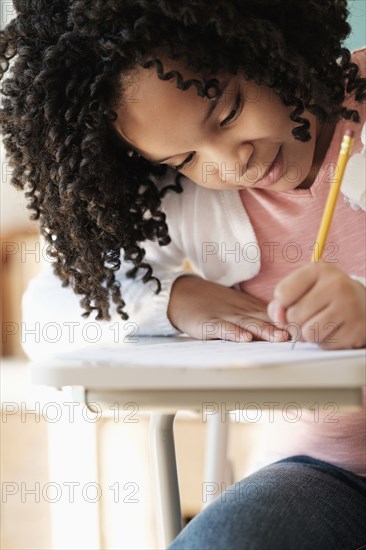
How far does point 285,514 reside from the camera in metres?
0.66

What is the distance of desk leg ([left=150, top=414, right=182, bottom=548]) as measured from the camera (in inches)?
28.9

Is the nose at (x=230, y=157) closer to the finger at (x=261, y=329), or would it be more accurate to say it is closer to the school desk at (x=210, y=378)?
the finger at (x=261, y=329)

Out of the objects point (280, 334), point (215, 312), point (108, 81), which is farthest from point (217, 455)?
point (108, 81)

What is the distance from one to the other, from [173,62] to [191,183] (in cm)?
Result: 24

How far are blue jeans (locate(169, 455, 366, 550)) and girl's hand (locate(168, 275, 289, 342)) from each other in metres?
0.14

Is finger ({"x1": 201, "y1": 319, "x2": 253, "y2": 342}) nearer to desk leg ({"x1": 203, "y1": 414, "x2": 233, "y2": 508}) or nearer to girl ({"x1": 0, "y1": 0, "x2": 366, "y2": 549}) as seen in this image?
girl ({"x1": 0, "y1": 0, "x2": 366, "y2": 549})

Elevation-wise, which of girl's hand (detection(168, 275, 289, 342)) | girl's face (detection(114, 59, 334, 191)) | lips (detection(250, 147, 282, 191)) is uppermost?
girl's face (detection(114, 59, 334, 191))

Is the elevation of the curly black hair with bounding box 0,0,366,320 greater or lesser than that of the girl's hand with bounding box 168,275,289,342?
greater

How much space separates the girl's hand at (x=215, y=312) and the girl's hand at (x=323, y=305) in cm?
16

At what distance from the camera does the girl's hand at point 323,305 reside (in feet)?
1.75

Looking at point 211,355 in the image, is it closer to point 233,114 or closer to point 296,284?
point 296,284

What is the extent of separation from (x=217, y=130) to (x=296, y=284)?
0.32 m

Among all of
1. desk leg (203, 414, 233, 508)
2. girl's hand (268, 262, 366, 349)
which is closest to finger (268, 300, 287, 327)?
girl's hand (268, 262, 366, 349)

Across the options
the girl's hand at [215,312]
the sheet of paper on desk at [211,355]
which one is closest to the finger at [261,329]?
the girl's hand at [215,312]
